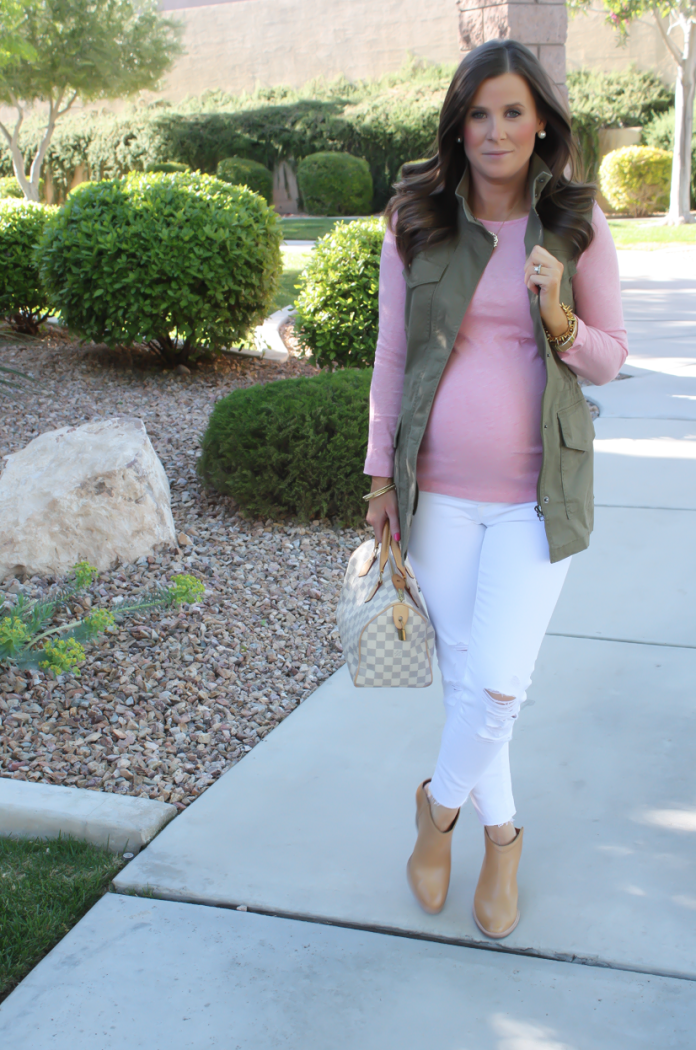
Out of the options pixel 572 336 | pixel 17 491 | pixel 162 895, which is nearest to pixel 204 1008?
pixel 162 895

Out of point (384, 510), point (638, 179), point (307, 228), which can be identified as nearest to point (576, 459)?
point (384, 510)

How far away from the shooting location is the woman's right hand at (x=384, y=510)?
2211 millimetres

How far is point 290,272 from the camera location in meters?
12.3

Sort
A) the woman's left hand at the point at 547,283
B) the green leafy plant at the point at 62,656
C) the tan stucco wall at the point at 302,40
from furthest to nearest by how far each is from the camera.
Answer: the tan stucco wall at the point at 302,40 < the green leafy plant at the point at 62,656 < the woman's left hand at the point at 547,283

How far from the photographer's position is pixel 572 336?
1.92 meters

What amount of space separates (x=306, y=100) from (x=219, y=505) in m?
25.4

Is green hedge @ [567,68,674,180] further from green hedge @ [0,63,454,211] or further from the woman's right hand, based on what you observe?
the woman's right hand

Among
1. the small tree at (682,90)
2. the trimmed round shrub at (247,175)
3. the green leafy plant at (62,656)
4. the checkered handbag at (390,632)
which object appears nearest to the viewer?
the checkered handbag at (390,632)

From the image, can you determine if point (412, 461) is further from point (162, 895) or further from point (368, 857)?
point (162, 895)

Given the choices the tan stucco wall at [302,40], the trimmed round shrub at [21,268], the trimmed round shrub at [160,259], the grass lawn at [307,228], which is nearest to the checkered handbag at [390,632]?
the trimmed round shrub at [160,259]

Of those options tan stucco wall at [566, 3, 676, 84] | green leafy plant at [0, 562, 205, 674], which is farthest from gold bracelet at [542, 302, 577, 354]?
tan stucco wall at [566, 3, 676, 84]

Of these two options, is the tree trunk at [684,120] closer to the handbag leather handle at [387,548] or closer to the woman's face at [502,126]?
the woman's face at [502,126]

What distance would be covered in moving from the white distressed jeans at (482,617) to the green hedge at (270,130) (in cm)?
2383

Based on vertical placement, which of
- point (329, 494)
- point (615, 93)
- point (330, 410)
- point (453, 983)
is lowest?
point (453, 983)
